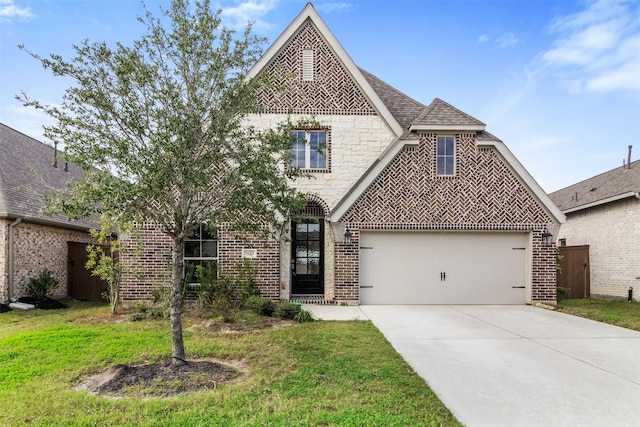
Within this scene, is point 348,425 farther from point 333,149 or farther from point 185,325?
point 333,149

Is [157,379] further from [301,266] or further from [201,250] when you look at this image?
[301,266]

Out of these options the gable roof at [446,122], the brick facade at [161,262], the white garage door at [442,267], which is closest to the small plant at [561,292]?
the white garage door at [442,267]

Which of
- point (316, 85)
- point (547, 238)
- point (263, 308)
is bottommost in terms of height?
point (263, 308)

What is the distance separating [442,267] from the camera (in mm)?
11523

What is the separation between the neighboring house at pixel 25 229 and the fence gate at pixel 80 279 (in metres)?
0.15

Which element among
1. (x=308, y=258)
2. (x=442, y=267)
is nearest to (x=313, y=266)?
(x=308, y=258)

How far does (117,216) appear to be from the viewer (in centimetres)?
500

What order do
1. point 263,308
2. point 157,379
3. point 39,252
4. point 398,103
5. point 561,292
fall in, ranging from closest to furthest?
point 157,379 < point 263,308 < point 39,252 < point 561,292 < point 398,103

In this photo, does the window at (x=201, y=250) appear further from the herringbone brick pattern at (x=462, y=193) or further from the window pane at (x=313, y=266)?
the herringbone brick pattern at (x=462, y=193)

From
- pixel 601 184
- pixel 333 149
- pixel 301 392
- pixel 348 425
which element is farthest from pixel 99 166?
pixel 601 184

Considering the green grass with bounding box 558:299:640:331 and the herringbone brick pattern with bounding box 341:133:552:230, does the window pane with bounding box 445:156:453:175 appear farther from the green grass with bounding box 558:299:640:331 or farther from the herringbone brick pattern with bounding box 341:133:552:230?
the green grass with bounding box 558:299:640:331

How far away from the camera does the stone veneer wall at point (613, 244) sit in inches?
526

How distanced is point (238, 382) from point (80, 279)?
37.0 feet

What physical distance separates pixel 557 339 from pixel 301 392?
5653 millimetres
